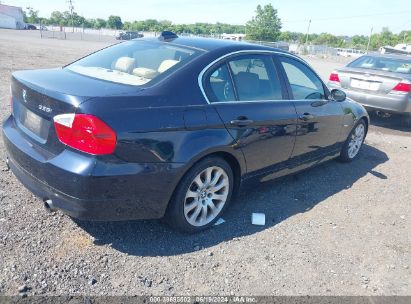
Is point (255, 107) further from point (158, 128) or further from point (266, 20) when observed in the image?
point (266, 20)

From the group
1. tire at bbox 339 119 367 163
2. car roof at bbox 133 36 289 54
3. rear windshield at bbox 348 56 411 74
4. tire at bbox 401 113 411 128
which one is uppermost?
car roof at bbox 133 36 289 54

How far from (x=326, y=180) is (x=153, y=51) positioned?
2.92 m

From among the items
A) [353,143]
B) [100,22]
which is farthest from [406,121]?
[100,22]

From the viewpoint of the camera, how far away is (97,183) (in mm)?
2660

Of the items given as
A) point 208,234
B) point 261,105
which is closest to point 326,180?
point 261,105

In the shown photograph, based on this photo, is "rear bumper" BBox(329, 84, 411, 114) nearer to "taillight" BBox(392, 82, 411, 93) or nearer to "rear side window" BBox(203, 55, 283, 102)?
"taillight" BBox(392, 82, 411, 93)

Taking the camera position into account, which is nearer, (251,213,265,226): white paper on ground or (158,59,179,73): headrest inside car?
(158,59,179,73): headrest inside car

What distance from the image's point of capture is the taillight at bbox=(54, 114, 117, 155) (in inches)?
103

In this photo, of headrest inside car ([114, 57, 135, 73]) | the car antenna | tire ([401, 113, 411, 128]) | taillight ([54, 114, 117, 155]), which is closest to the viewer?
taillight ([54, 114, 117, 155])

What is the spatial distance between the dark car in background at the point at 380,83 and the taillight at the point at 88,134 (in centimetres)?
688

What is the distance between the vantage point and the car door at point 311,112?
423cm

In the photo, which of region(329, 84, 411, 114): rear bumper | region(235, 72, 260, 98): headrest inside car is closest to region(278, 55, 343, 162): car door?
region(235, 72, 260, 98): headrest inside car

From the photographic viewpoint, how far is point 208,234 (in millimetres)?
3504

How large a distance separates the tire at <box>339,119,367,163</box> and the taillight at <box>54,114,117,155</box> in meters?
4.00
